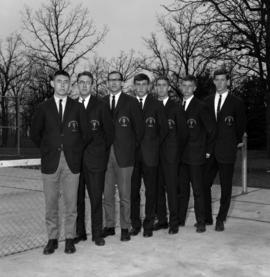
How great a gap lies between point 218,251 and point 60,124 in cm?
218

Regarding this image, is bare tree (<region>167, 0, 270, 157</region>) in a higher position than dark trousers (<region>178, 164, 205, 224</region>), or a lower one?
higher

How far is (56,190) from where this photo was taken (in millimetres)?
5086

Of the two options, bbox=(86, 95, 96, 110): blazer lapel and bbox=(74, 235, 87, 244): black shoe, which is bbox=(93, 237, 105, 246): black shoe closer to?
bbox=(74, 235, 87, 244): black shoe

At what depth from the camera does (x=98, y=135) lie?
534cm

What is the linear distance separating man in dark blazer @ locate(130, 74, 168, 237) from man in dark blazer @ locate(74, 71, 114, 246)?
0.54 meters

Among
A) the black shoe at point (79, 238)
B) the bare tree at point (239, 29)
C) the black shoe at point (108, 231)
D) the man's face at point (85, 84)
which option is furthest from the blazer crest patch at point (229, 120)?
the bare tree at point (239, 29)

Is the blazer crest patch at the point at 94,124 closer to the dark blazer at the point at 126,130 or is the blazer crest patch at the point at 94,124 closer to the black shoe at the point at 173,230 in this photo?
the dark blazer at the point at 126,130

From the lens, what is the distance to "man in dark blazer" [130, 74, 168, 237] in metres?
5.80

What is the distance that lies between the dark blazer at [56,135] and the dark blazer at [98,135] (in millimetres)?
240

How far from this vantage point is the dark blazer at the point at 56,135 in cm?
497

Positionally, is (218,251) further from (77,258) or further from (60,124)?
(60,124)

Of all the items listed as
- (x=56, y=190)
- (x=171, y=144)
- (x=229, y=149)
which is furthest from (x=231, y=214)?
(x=56, y=190)

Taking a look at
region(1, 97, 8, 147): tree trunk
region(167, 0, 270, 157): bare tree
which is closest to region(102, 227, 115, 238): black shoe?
region(167, 0, 270, 157): bare tree

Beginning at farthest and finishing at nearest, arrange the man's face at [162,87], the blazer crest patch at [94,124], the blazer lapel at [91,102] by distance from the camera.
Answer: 1. the man's face at [162,87]
2. the blazer lapel at [91,102]
3. the blazer crest patch at [94,124]
